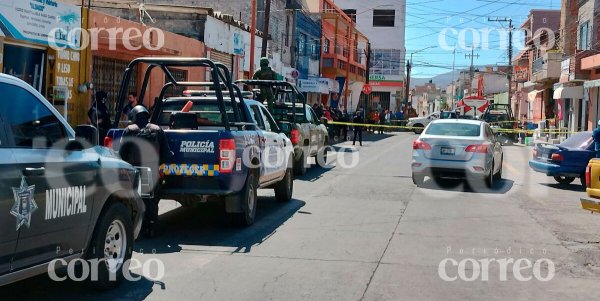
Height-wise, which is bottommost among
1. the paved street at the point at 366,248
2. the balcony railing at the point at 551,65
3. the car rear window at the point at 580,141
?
the paved street at the point at 366,248

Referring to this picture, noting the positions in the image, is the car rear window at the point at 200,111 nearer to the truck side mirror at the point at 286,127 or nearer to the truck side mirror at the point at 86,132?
the truck side mirror at the point at 86,132

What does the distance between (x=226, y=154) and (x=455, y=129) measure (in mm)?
7700

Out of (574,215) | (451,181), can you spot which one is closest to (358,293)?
(574,215)

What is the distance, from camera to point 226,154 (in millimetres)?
8242

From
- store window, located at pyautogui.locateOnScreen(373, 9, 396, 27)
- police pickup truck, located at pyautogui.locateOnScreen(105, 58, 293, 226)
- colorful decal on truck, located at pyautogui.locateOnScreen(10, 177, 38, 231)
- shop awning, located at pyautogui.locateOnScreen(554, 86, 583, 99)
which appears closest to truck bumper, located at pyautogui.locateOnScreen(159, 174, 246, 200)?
police pickup truck, located at pyautogui.locateOnScreen(105, 58, 293, 226)

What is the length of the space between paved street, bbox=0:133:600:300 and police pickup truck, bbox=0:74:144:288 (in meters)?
0.52

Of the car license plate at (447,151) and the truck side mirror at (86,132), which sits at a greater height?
the truck side mirror at (86,132)

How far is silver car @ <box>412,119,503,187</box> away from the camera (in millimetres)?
13773

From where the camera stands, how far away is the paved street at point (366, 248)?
6.09 meters

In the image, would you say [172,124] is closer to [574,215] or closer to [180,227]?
[180,227]

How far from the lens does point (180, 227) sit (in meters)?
9.16

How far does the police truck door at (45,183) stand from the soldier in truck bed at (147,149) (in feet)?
7.94

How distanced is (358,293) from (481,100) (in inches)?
1475

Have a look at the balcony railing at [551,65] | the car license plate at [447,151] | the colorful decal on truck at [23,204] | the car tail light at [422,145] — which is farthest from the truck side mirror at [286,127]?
the balcony railing at [551,65]
